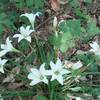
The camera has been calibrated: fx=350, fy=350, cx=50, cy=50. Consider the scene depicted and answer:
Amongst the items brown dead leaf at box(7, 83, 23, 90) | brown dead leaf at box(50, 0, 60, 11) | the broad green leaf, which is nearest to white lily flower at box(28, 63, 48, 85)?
brown dead leaf at box(7, 83, 23, 90)

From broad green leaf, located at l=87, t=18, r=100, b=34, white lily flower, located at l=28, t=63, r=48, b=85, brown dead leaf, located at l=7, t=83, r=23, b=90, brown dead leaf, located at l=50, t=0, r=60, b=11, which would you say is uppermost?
brown dead leaf, located at l=50, t=0, r=60, b=11

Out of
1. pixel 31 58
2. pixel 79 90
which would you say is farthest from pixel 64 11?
pixel 79 90

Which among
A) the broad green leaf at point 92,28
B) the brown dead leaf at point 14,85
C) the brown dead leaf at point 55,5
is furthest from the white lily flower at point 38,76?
the brown dead leaf at point 55,5

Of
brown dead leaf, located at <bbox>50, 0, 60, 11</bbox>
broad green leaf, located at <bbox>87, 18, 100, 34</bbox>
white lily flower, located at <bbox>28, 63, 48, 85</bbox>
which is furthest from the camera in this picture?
brown dead leaf, located at <bbox>50, 0, 60, 11</bbox>

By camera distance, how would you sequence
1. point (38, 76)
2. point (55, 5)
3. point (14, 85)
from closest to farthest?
point (38, 76), point (14, 85), point (55, 5)

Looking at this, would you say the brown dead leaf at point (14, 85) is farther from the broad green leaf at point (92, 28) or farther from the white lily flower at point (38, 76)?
the broad green leaf at point (92, 28)

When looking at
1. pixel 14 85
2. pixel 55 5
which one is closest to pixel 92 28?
pixel 55 5

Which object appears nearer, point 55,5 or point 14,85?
point 14,85

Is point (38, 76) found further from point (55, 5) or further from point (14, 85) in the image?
point (55, 5)

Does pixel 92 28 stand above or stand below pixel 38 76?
above

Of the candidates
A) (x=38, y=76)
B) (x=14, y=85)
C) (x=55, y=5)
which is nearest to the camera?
(x=38, y=76)

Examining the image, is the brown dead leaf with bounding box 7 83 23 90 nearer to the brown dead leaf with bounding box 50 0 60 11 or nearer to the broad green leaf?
the broad green leaf
